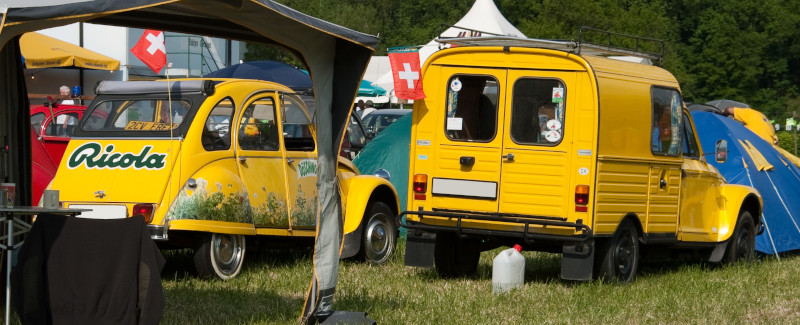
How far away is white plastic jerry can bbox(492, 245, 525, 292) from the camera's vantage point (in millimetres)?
10141

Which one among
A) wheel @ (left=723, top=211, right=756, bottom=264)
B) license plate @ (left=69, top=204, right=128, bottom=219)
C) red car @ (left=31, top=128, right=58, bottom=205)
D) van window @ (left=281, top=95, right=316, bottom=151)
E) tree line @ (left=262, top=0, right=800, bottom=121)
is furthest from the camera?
tree line @ (left=262, top=0, right=800, bottom=121)

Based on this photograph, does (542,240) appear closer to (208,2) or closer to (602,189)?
(602,189)

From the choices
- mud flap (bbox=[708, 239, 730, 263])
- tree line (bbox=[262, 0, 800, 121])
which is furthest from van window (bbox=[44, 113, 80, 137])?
tree line (bbox=[262, 0, 800, 121])

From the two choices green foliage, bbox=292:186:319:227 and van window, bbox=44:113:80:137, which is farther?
van window, bbox=44:113:80:137

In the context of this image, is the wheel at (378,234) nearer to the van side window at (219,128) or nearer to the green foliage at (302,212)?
the green foliage at (302,212)

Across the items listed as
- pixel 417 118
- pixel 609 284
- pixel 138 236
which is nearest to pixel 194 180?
pixel 417 118

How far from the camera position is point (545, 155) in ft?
32.8

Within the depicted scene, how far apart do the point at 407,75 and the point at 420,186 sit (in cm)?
156

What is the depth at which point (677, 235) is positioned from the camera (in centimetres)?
1135

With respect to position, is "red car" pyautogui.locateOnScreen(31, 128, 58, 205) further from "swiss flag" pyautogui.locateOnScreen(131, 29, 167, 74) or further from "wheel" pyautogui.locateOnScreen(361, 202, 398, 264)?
"swiss flag" pyautogui.locateOnScreen(131, 29, 167, 74)

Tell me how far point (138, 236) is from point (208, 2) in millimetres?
1474

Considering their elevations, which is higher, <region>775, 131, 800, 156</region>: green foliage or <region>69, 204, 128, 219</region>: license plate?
<region>775, 131, 800, 156</region>: green foliage

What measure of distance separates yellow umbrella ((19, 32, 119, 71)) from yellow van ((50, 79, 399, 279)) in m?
11.7

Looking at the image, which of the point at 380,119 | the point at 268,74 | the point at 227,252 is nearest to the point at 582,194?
the point at 227,252
